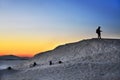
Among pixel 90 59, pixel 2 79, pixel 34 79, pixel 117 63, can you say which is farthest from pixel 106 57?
pixel 2 79

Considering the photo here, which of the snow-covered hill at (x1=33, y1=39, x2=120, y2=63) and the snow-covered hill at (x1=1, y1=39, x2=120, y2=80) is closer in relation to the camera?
the snow-covered hill at (x1=1, y1=39, x2=120, y2=80)

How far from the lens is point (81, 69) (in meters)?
43.7

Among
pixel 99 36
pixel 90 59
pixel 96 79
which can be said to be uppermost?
pixel 99 36

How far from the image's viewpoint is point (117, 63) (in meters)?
42.5

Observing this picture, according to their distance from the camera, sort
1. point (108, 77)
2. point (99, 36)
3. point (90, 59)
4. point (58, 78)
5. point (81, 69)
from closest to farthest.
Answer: point (108, 77) < point (58, 78) < point (81, 69) < point (90, 59) < point (99, 36)

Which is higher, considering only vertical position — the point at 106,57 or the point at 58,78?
the point at 106,57

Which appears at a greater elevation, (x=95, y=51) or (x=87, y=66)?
(x=95, y=51)

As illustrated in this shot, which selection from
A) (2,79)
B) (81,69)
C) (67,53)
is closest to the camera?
(81,69)

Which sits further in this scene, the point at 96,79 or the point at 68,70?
the point at 68,70

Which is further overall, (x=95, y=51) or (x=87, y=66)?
(x=95, y=51)

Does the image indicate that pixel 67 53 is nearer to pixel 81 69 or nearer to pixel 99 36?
pixel 99 36

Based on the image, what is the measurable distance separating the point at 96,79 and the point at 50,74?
1082 centimetres

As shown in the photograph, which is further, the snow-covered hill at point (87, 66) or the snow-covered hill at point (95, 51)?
the snow-covered hill at point (95, 51)

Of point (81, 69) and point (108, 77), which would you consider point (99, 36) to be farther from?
point (108, 77)
